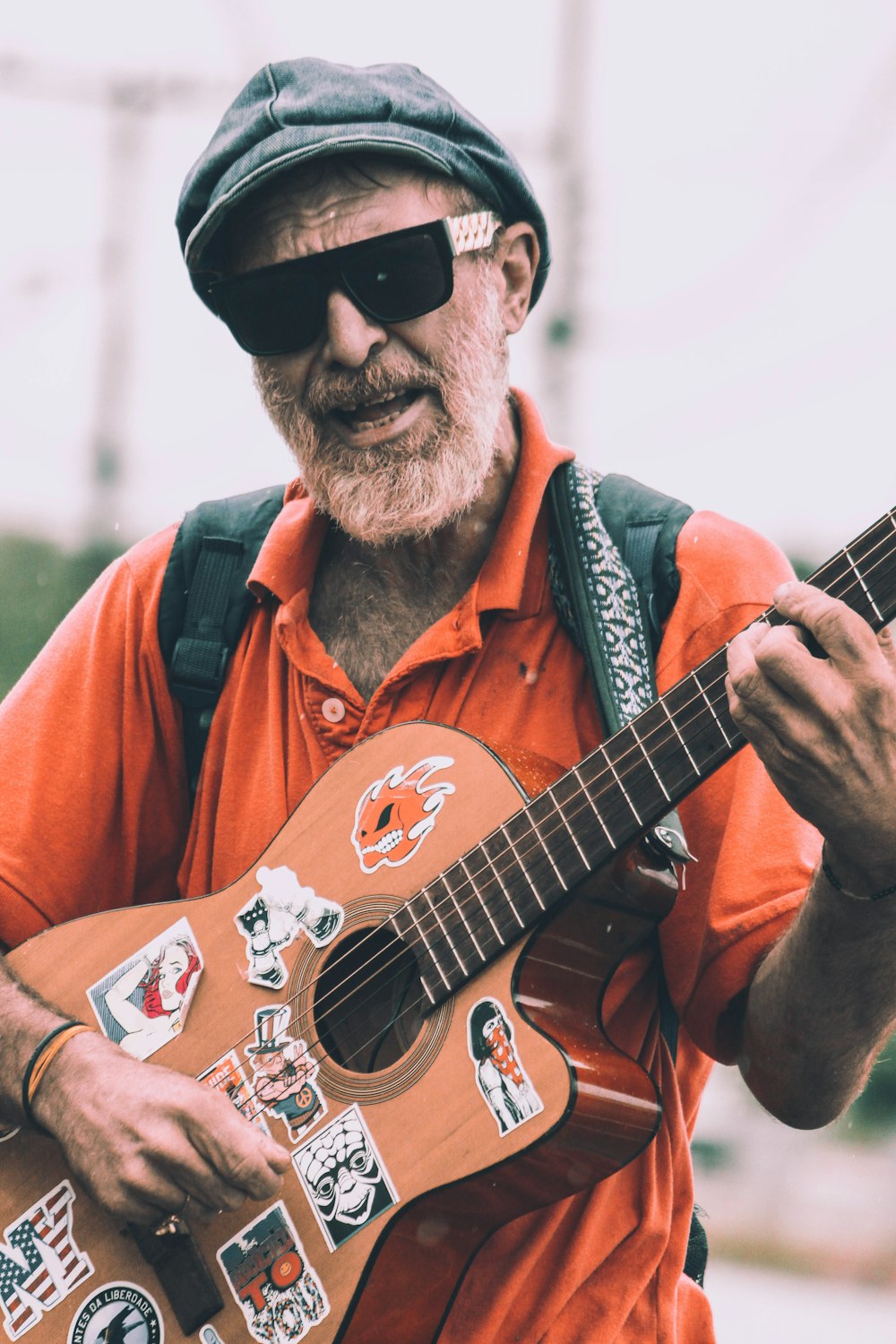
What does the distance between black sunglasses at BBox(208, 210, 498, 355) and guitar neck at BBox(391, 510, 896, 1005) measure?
32.5 inches

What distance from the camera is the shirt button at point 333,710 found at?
219cm

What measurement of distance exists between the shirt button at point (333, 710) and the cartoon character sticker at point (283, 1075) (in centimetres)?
45

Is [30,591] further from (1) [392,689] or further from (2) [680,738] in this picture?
(2) [680,738]

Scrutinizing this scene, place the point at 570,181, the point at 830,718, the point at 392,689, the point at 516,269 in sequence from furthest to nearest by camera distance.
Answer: the point at 570,181
the point at 516,269
the point at 392,689
the point at 830,718

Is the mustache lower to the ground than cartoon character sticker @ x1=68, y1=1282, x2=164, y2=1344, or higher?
higher

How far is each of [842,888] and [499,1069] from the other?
1.50ft

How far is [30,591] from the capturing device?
7871 mm

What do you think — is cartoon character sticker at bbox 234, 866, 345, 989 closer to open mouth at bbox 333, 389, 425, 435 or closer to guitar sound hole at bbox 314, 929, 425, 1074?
guitar sound hole at bbox 314, 929, 425, 1074

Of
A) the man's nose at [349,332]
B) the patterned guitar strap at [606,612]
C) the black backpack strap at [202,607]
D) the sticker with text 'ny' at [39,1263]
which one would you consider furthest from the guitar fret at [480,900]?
the man's nose at [349,332]

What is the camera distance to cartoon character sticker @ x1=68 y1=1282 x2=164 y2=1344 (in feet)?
6.13

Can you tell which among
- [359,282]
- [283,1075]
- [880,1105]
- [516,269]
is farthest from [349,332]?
[880,1105]

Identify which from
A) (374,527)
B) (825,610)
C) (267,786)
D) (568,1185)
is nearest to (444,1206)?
(568,1185)

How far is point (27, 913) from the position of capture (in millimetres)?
2283

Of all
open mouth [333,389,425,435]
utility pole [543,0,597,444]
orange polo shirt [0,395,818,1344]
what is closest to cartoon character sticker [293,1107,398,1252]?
orange polo shirt [0,395,818,1344]
